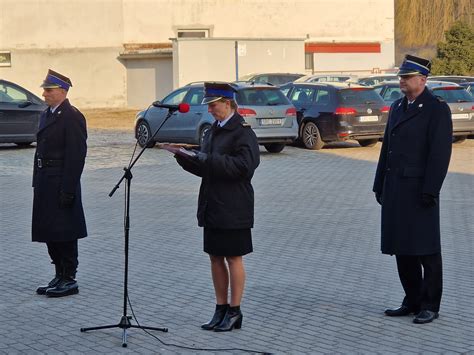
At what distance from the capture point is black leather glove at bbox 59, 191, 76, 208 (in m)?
8.67

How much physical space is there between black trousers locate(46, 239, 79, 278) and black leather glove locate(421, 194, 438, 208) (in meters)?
3.06

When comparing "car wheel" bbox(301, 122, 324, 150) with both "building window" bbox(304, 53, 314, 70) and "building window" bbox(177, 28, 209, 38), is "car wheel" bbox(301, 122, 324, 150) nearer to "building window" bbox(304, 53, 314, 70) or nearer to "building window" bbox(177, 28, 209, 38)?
"building window" bbox(304, 53, 314, 70)

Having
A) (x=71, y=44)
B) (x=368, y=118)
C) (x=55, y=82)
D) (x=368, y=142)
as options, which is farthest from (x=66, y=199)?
(x=71, y=44)

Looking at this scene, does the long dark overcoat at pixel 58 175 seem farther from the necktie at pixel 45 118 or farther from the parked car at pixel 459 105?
the parked car at pixel 459 105

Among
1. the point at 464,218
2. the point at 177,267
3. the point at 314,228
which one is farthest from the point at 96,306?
the point at 464,218

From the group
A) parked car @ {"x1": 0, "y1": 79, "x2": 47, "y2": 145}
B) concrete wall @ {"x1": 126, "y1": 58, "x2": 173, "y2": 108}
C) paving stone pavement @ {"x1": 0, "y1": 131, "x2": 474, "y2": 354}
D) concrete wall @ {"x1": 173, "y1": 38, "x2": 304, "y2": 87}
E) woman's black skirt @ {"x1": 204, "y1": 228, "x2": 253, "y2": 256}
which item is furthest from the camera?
concrete wall @ {"x1": 126, "y1": 58, "x2": 173, "y2": 108}

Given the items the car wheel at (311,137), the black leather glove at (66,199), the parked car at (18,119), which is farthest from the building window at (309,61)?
the black leather glove at (66,199)

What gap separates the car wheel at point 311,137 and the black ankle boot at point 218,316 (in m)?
16.4

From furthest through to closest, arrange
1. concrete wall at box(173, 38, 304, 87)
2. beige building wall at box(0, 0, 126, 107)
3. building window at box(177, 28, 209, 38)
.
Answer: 1. building window at box(177, 28, 209, 38)
2. beige building wall at box(0, 0, 126, 107)
3. concrete wall at box(173, 38, 304, 87)

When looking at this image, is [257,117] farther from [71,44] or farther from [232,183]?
[71,44]

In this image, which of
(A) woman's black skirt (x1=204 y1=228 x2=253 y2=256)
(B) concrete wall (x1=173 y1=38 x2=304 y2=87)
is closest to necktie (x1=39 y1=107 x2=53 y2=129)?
(A) woman's black skirt (x1=204 y1=228 x2=253 y2=256)

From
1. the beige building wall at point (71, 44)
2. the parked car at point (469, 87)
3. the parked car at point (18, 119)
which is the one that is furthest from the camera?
the beige building wall at point (71, 44)

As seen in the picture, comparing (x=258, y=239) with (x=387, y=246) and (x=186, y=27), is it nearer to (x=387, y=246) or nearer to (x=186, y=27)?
(x=387, y=246)

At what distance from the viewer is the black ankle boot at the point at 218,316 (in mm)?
7566
